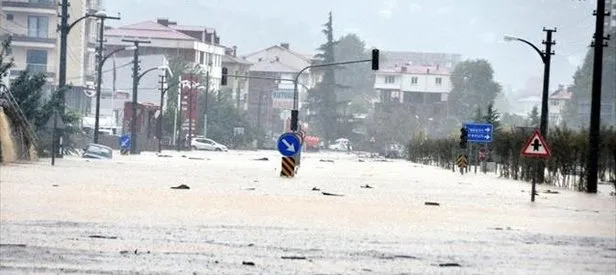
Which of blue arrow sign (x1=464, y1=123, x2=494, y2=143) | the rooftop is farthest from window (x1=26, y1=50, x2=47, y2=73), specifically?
the rooftop

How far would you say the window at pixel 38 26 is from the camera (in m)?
130

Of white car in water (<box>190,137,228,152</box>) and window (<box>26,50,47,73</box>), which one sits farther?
white car in water (<box>190,137,228,152</box>)

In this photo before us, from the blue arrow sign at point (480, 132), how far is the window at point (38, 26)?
161 ft

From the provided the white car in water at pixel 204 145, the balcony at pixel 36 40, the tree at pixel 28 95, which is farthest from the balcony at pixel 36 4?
the tree at pixel 28 95

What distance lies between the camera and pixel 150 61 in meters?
163

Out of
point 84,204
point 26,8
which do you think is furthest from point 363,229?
point 26,8

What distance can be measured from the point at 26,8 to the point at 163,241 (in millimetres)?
109929

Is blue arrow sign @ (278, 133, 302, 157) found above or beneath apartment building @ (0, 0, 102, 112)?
beneath

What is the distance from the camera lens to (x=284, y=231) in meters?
25.7

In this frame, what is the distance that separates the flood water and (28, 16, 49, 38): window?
281ft

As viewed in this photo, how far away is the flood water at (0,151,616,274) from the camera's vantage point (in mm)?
19453

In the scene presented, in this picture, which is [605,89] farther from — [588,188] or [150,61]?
[588,188]

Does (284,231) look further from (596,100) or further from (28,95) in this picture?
(28,95)

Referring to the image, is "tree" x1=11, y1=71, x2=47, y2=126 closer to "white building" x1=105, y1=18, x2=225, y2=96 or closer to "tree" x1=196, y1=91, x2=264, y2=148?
"tree" x1=196, y1=91, x2=264, y2=148
